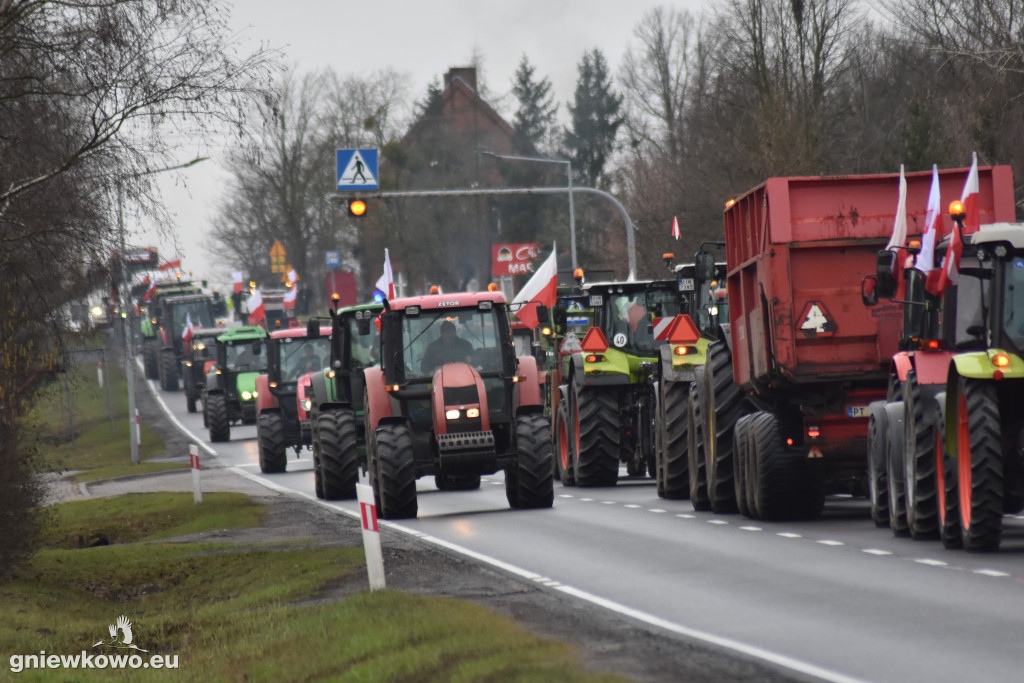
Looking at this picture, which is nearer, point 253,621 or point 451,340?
point 253,621

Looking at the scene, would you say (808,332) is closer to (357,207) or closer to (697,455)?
(697,455)

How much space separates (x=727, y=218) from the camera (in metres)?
18.1

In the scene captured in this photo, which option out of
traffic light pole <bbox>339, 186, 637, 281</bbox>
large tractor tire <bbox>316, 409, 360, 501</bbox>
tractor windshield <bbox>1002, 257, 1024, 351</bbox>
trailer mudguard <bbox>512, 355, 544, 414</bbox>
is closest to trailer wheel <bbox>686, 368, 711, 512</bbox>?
trailer mudguard <bbox>512, 355, 544, 414</bbox>

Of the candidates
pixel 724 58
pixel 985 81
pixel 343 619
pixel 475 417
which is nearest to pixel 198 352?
pixel 724 58

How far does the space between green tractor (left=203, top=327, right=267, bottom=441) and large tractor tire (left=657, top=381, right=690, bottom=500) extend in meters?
25.9

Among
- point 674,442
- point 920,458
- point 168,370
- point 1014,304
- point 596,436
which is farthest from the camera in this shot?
point 168,370

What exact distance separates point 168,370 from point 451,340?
55.9 meters

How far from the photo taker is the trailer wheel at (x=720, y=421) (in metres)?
18.0

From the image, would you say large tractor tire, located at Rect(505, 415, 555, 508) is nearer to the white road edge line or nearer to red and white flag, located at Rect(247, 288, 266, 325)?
the white road edge line

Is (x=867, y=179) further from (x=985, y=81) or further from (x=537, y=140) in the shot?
(x=537, y=140)

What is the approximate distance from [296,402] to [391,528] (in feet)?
52.1

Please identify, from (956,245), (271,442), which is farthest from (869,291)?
(271,442)

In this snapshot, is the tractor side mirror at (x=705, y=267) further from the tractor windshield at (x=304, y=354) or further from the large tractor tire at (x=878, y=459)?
the tractor windshield at (x=304, y=354)

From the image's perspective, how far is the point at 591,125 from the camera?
91750 mm
